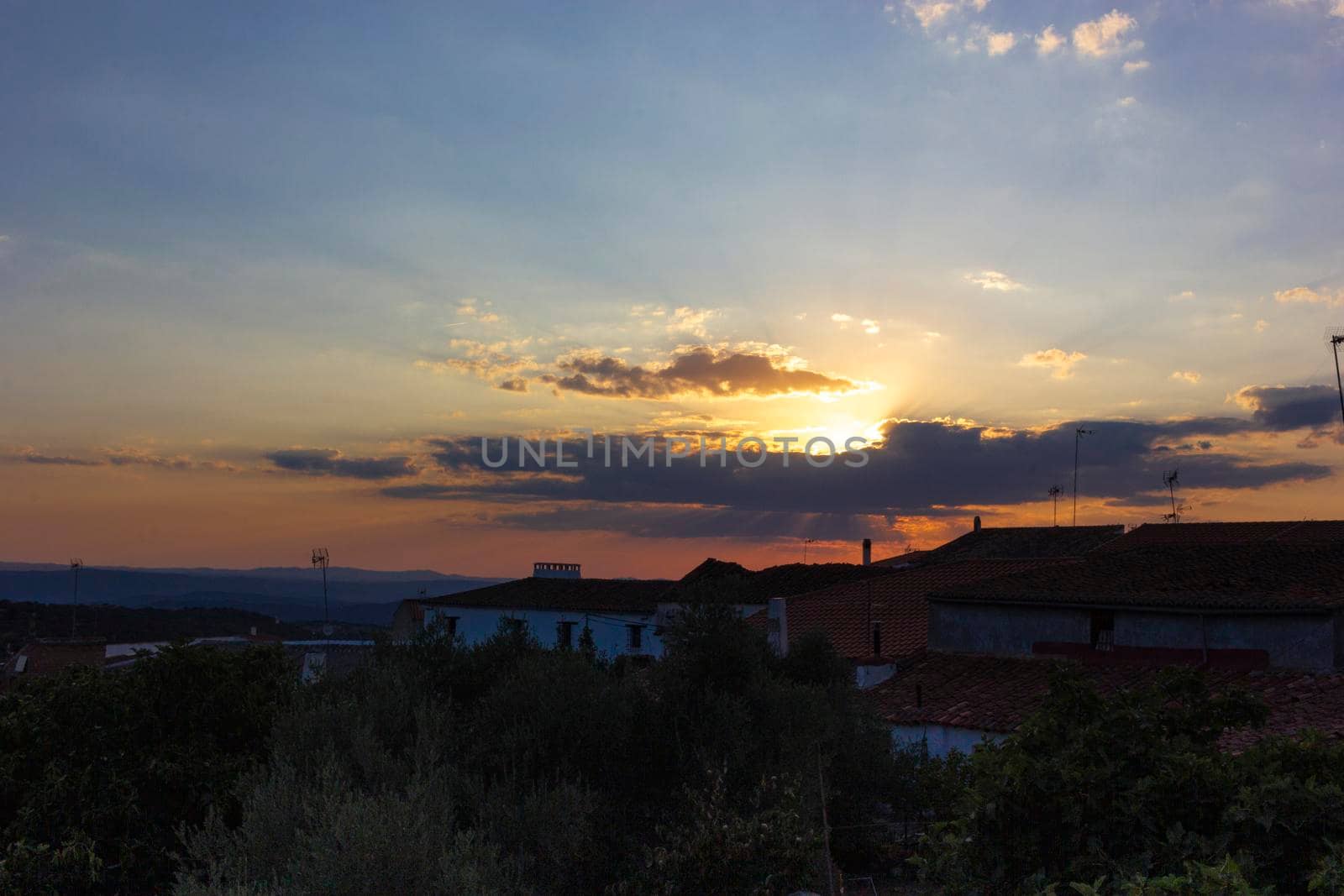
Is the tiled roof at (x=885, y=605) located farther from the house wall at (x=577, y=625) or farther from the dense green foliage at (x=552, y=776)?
the dense green foliage at (x=552, y=776)

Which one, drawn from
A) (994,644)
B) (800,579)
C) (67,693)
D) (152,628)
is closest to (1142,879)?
(67,693)

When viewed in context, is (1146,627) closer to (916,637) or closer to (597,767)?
(916,637)

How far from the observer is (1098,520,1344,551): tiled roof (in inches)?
1633

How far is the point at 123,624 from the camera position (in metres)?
105

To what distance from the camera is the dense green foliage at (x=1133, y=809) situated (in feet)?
29.2

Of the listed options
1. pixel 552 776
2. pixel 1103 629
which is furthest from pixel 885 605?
pixel 552 776

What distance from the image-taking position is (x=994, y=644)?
96.6ft

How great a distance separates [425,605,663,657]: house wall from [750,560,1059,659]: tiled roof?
14129mm

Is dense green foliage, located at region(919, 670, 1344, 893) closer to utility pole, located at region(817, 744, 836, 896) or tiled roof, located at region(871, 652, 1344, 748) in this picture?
utility pole, located at region(817, 744, 836, 896)

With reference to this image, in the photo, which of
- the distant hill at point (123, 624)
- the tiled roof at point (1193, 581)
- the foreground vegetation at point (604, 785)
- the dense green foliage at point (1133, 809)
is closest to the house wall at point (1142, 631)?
the tiled roof at point (1193, 581)

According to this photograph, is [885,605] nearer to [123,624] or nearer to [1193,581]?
[1193,581]

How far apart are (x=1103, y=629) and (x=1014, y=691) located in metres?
3.75

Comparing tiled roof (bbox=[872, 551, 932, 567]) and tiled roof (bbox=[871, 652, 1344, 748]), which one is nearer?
tiled roof (bbox=[871, 652, 1344, 748])

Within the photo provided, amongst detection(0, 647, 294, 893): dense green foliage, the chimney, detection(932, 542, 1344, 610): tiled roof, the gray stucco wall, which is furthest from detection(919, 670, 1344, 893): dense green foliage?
the chimney
